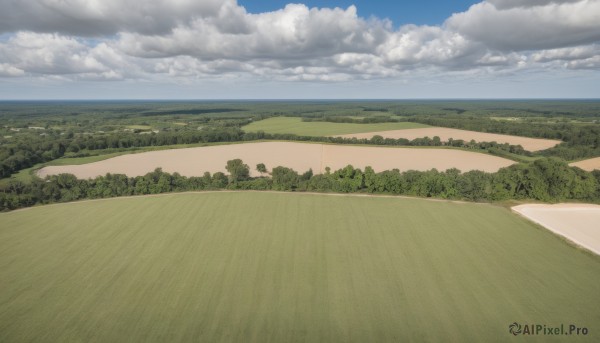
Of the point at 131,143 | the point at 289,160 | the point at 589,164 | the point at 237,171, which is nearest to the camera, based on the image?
the point at 237,171

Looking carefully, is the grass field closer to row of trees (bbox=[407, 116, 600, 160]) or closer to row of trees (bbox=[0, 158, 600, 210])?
row of trees (bbox=[0, 158, 600, 210])

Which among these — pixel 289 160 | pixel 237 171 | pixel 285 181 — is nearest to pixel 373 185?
pixel 285 181

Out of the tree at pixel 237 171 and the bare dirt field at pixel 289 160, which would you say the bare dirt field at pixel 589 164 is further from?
the tree at pixel 237 171

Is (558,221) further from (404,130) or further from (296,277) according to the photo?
(404,130)

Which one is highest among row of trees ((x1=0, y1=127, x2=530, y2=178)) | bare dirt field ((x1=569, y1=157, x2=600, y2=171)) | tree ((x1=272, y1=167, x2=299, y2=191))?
row of trees ((x1=0, y1=127, x2=530, y2=178))

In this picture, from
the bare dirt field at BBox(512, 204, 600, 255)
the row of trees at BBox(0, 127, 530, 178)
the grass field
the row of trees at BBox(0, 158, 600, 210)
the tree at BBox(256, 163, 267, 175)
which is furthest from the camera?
the row of trees at BBox(0, 127, 530, 178)

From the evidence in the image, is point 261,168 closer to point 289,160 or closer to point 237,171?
point 237,171

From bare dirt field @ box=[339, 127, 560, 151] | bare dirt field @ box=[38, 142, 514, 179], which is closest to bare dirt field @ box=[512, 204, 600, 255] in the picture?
bare dirt field @ box=[38, 142, 514, 179]
